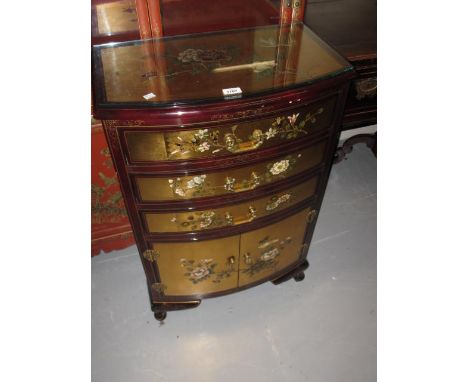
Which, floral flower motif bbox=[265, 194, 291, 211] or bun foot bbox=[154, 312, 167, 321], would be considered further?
bun foot bbox=[154, 312, 167, 321]

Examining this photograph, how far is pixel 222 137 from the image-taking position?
42.7 inches

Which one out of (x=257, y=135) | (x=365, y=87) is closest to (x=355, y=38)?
(x=365, y=87)

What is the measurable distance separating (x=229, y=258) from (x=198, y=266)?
5.3 inches

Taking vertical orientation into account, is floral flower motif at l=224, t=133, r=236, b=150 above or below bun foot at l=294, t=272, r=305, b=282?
above

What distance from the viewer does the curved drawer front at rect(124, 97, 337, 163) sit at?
104 centimetres

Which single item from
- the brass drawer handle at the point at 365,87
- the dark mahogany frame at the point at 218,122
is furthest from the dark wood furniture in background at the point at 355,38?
the dark mahogany frame at the point at 218,122

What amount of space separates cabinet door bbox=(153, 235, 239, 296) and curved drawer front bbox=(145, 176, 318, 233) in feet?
0.29

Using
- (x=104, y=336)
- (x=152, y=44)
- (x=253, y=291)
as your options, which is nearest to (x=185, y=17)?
(x=152, y=44)

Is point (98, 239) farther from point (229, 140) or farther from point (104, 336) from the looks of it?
point (229, 140)

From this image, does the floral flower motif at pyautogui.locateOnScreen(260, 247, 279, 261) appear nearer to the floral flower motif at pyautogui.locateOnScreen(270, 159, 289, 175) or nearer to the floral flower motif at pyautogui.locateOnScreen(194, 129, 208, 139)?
the floral flower motif at pyautogui.locateOnScreen(270, 159, 289, 175)

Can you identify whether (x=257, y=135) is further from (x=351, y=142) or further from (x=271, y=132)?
(x=351, y=142)

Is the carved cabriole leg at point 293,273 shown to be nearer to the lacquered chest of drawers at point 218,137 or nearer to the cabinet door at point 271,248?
the cabinet door at point 271,248

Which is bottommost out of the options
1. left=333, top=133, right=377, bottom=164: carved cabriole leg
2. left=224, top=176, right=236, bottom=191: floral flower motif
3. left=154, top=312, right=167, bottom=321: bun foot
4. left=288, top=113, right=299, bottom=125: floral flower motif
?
left=154, top=312, right=167, bottom=321: bun foot

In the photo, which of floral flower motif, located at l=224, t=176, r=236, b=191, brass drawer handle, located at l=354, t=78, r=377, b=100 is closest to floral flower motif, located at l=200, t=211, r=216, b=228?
floral flower motif, located at l=224, t=176, r=236, b=191
